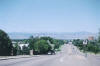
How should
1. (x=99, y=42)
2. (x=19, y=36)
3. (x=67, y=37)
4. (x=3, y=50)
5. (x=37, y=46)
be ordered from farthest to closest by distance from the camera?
(x=99, y=42) → (x=37, y=46) → (x=67, y=37) → (x=19, y=36) → (x=3, y=50)

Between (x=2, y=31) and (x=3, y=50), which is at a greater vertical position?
(x=2, y=31)

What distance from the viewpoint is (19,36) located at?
230 feet

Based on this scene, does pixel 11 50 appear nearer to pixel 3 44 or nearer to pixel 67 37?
pixel 3 44

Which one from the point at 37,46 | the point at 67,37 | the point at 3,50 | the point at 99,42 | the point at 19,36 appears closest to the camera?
the point at 3,50

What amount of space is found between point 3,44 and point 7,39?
2440mm

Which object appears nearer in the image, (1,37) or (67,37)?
(1,37)

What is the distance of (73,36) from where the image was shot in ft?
239

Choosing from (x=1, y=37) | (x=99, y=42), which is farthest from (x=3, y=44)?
(x=99, y=42)

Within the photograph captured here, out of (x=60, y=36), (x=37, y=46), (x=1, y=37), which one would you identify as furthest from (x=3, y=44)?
(x=37, y=46)

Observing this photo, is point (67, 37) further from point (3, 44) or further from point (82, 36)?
point (3, 44)

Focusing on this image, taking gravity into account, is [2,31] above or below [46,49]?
above

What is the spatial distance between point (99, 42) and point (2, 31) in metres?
69.0

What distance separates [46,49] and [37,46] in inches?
173

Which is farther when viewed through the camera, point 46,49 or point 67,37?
point 46,49
